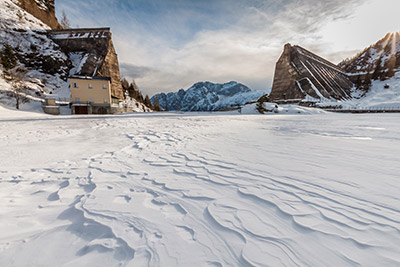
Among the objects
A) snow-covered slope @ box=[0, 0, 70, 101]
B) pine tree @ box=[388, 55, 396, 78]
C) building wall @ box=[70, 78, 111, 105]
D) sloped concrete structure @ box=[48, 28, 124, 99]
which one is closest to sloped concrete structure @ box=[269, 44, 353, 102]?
pine tree @ box=[388, 55, 396, 78]

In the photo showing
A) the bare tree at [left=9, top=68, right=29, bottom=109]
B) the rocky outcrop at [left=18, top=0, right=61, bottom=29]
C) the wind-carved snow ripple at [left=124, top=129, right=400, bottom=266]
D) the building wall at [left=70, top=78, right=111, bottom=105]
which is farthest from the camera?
the rocky outcrop at [left=18, top=0, right=61, bottom=29]

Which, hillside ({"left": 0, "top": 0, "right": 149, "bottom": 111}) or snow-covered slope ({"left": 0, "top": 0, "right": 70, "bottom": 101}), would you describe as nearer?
hillside ({"left": 0, "top": 0, "right": 149, "bottom": 111})

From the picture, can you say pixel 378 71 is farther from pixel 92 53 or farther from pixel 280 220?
pixel 92 53

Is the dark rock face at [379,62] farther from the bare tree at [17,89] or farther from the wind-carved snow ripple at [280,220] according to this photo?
the bare tree at [17,89]

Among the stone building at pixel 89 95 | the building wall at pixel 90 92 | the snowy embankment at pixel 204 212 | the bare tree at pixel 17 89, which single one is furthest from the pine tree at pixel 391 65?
the bare tree at pixel 17 89

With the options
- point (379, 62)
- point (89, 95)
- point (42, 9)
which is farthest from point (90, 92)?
point (379, 62)

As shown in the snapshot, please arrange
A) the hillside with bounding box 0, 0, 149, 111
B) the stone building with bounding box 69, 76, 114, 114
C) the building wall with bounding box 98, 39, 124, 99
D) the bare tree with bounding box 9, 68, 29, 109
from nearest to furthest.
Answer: the bare tree with bounding box 9, 68, 29, 109 → the stone building with bounding box 69, 76, 114, 114 → the hillside with bounding box 0, 0, 149, 111 → the building wall with bounding box 98, 39, 124, 99

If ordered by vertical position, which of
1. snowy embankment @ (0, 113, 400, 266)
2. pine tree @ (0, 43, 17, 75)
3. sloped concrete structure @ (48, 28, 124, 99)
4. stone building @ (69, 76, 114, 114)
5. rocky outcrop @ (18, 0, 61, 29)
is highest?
rocky outcrop @ (18, 0, 61, 29)

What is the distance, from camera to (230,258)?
1.09 meters

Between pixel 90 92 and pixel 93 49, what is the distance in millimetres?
20061

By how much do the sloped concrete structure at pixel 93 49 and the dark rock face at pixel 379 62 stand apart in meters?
79.9

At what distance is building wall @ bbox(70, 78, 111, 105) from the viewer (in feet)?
80.9

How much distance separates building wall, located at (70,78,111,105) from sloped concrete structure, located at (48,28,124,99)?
9.17 meters

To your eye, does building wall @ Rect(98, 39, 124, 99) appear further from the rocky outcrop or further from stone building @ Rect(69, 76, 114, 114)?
the rocky outcrop
